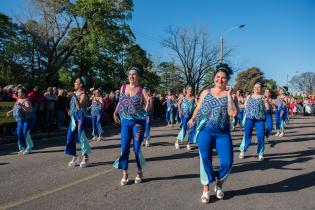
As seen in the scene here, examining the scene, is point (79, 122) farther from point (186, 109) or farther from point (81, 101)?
point (186, 109)

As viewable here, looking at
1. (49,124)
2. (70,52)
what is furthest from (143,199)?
(70,52)

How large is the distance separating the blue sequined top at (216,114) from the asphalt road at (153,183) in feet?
3.60

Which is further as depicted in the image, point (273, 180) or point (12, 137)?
point (12, 137)

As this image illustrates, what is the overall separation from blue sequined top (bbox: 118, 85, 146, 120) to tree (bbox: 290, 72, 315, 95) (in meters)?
101

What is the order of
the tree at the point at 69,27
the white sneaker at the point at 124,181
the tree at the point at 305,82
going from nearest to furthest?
the white sneaker at the point at 124,181, the tree at the point at 69,27, the tree at the point at 305,82

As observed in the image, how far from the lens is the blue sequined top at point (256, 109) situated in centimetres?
926

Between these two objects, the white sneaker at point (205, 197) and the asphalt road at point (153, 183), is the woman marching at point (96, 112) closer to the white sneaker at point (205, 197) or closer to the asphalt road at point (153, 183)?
the asphalt road at point (153, 183)

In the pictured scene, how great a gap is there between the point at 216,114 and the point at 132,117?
5.19 ft

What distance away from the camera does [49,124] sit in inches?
624

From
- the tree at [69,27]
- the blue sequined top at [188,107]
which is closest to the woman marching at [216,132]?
the blue sequined top at [188,107]

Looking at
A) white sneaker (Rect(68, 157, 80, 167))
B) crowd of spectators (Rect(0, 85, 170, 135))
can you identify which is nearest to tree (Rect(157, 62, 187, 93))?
crowd of spectators (Rect(0, 85, 170, 135))

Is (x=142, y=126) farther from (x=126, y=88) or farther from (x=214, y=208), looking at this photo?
(x=214, y=208)

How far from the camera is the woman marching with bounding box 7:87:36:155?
9961mm

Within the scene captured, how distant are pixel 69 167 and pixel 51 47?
31.7 metres
